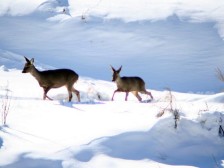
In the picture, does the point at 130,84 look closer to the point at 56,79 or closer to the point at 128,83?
the point at 128,83

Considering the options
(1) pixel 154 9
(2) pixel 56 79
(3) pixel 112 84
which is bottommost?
(3) pixel 112 84

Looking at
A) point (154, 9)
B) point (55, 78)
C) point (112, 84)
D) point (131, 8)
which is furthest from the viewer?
point (131, 8)

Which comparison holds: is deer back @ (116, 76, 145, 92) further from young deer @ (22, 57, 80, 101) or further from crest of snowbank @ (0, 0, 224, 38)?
crest of snowbank @ (0, 0, 224, 38)

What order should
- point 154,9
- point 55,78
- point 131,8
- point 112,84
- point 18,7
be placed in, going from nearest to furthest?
point 55,78 < point 112,84 < point 154,9 < point 18,7 < point 131,8

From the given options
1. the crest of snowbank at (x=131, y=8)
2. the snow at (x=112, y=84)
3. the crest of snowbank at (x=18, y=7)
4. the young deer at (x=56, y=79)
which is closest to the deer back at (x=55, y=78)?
the young deer at (x=56, y=79)

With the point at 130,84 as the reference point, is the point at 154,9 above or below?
above

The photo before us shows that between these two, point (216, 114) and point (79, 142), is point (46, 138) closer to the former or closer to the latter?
point (79, 142)

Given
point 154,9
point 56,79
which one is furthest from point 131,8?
point 56,79

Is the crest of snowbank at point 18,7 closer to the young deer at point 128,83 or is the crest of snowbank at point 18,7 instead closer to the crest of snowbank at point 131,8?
the crest of snowbank at point 131,8

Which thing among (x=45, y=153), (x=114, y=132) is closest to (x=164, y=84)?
(x=114, y=132)

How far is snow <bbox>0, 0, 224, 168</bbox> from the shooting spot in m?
4.31

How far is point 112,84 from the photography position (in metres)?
11.8

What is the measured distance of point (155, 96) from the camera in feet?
34.8

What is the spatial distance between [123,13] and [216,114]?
10.6 meters
